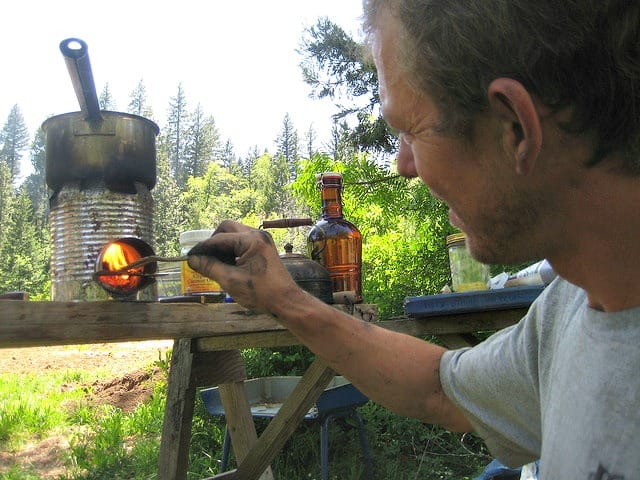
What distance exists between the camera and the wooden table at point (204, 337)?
1055 mm

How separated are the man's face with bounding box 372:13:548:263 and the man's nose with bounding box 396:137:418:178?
0.14 ft

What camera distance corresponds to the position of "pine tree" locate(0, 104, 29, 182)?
5891 cm

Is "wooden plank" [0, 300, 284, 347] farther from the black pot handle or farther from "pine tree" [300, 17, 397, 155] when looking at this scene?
"pine tree" [300, 17, 397, 155]

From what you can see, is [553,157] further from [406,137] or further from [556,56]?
[406,137]

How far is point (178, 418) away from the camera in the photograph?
2.24 m

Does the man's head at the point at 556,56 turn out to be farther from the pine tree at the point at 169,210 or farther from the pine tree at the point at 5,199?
the pine tree at the point at 5,199

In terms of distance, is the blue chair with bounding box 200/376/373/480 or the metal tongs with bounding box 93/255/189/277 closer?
the metal tongs with bounding box 93/255/189/277

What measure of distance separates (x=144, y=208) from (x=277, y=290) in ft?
1.34

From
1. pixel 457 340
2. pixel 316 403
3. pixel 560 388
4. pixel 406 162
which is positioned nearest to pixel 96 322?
pixel 406 162

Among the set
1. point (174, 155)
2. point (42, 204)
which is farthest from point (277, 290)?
point (174, 155)

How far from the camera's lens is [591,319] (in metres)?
0.92

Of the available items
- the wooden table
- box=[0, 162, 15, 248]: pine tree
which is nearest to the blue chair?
the wooden table

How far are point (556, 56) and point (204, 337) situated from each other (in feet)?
5.11

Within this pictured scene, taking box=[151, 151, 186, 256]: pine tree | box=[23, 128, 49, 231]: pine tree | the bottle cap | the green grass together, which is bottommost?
the green grass
